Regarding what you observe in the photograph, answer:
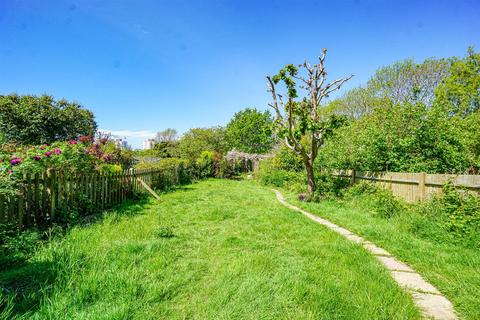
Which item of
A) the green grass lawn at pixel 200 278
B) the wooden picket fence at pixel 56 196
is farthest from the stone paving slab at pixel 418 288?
the wooden picket fence at pixel 56 196

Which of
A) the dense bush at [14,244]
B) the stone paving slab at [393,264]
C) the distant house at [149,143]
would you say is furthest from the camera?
the distant house at [149,143]

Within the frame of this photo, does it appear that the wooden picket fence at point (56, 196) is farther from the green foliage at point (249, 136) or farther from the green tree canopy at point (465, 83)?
the green foliage at point (249, 136)

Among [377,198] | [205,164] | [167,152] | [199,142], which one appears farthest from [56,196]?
[167,152]

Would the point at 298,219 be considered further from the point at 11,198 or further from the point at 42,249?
the point at 11,198

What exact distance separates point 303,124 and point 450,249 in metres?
5.33

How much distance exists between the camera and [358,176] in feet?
28.6

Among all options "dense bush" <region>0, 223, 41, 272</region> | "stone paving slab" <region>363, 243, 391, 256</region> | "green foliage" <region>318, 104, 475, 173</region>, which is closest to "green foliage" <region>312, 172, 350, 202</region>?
"green foliage" <region>318, 104, 475, 173</region>

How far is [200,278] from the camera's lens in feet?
9.64

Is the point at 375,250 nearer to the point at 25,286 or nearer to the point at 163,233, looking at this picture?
the point at 163,233

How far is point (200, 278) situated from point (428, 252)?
352cm

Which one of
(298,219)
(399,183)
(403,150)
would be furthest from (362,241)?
(403,150)

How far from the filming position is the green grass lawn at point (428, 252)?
2.69m

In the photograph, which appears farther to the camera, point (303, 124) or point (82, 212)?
point (303, 124)

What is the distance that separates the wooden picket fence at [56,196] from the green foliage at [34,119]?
17.6m
